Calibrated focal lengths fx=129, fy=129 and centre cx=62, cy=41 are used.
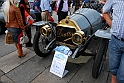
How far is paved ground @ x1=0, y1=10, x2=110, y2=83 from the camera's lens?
2.59 metres

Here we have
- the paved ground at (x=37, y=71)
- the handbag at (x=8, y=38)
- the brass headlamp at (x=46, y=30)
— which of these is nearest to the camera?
the paved ground at (x=37, y=71)

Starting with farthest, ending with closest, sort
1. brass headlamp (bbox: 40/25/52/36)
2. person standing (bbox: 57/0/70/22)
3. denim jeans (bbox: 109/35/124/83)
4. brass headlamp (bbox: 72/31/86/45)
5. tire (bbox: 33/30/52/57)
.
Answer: person standing (bbox: 57/0/70/22) < tire (bbox: 33/30/52/57) < brass headlamp (bbox: 40/25/52/36) < brass headlamp (bbox: 72/31/86/45) < denim jeans (bbox: 109/35/124/83)

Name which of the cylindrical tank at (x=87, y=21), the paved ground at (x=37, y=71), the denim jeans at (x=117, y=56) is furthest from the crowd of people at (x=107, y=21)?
the cylindrical tank at (x=87, y=21)

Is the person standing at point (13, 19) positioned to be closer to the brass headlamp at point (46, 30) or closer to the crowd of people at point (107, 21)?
the crowd of people at point (107, 21)

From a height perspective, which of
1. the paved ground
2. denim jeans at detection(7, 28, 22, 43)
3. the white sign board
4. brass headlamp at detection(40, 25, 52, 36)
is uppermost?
brass headlamp at detection(40, 25, 52, 36)

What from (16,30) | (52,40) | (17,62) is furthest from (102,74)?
(16,30)

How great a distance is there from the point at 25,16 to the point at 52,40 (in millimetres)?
978

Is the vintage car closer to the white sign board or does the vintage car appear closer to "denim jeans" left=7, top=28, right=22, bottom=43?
the white sign board

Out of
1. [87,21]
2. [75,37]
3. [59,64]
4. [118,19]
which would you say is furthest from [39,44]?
[118,19]

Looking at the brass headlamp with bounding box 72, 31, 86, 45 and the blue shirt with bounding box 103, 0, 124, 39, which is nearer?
the blue shirt with bounding box 103, 0, 124, 39

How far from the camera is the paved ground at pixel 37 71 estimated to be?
2.59 meters

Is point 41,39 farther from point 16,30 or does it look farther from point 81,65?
point 81,65

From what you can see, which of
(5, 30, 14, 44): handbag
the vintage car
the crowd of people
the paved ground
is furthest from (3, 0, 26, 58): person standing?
the paved ground

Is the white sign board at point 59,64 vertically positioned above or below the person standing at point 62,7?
below
